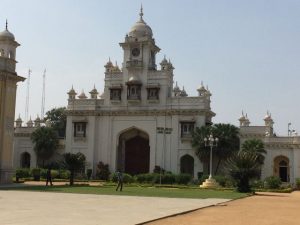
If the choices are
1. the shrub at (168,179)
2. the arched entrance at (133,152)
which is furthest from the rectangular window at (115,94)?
the shrub at (168,179)

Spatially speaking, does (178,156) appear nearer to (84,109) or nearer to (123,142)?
(123,142)

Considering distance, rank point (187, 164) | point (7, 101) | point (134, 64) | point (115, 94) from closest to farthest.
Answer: point (7, 101)
point (187, 164)
point (134, 64)
point (115, 94)

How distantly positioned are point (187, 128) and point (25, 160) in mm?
23067

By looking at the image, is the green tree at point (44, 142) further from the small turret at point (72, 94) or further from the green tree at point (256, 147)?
the green tree at point (256, 147)

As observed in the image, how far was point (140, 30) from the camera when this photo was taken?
58.6 meters

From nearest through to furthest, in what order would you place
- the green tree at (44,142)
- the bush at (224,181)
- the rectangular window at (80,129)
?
the bush at (224,181)
the rectangular window at (80,129)
the green tree at (44,142)

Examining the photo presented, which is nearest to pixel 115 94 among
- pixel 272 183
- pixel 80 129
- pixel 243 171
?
pixel 80 129

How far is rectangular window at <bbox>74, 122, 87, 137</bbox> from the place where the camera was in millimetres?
58312

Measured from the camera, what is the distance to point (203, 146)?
51062mm

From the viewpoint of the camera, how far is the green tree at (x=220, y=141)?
5097 centimetres

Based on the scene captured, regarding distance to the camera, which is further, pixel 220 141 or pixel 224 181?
pixel 220 141

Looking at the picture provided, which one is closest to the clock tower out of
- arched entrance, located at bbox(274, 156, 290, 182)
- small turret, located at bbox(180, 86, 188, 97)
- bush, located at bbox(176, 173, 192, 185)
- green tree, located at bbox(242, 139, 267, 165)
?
bush, located at bbox(176, 173, 192, 185)

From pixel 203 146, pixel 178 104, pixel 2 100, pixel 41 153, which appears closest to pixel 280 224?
pixel 2 100

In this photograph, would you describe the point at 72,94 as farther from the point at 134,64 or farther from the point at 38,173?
the point at 38,173
